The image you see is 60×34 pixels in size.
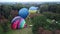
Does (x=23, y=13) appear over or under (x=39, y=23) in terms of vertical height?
over

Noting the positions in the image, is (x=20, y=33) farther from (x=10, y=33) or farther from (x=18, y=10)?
(x=18, y=10)

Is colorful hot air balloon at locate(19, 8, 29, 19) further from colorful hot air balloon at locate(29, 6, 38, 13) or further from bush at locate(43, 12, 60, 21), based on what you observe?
bush at locate(43, 12, 60, 21)

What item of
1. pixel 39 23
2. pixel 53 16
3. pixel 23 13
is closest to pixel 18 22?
pixel 23 13

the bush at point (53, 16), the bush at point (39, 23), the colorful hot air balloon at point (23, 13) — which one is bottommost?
the bush at point (39, 23)

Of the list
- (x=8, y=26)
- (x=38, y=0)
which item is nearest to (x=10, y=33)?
(x=8, y=26)

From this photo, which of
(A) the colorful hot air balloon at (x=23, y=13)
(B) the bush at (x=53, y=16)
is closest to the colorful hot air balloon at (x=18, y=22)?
(A) the colorful hot air balloon at (x=23, y=13)

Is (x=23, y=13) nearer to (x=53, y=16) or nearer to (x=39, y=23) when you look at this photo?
(x=39, y=23)

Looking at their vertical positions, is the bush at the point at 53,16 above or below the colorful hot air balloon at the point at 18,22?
above

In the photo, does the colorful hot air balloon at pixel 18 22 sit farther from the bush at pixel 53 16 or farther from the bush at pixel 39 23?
the bush at pixel 53 16
